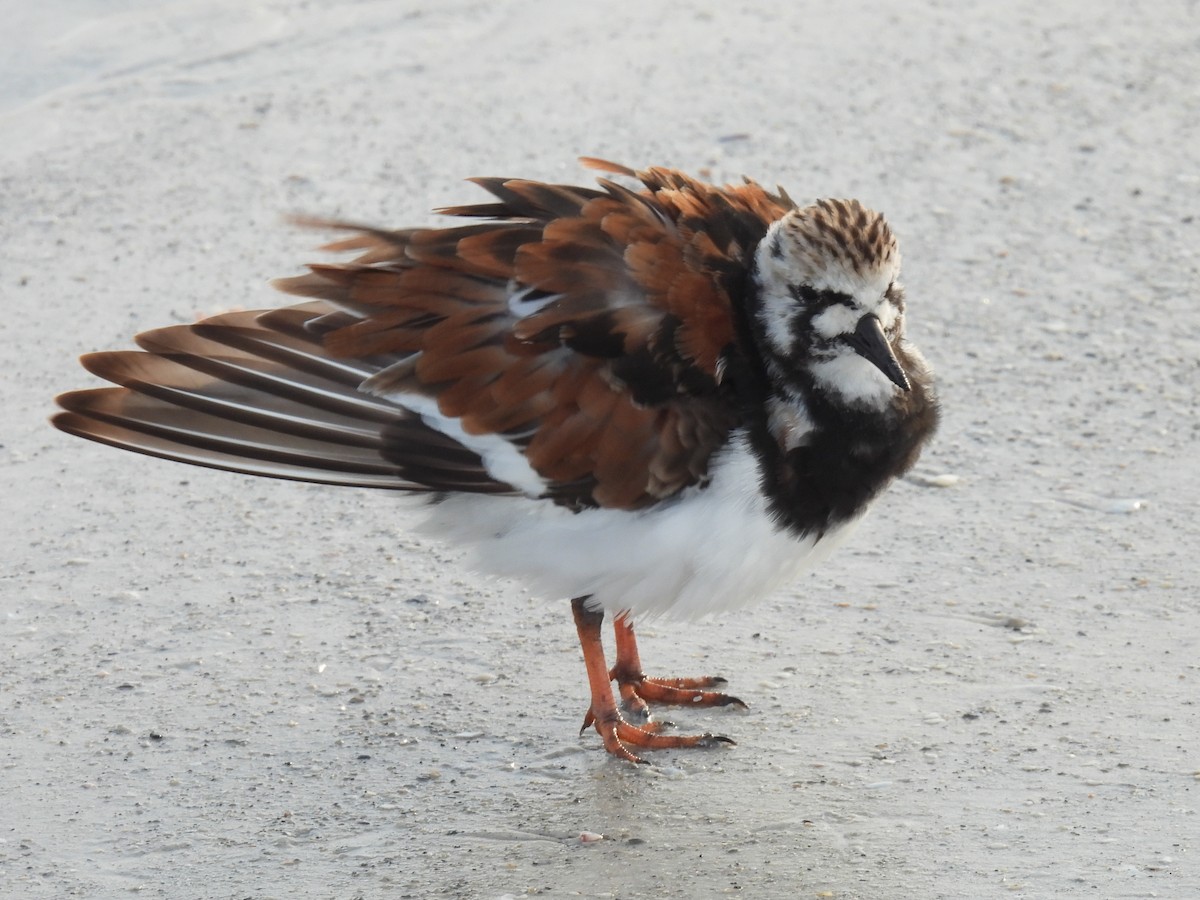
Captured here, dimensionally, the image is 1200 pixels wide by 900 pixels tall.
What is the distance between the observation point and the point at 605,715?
14.8 ft

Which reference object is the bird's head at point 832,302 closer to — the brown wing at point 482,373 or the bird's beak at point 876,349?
the bird's beak at point 876,349

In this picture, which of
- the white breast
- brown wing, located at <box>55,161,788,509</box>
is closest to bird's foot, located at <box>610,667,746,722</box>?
the white breast

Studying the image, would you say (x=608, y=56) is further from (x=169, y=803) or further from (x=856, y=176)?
(x=169, y=803)

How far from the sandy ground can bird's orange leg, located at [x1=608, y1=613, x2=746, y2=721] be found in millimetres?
91

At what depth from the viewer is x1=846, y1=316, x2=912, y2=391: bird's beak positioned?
4.10m

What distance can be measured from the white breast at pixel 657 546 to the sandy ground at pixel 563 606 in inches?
19.2

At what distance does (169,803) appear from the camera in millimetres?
4211

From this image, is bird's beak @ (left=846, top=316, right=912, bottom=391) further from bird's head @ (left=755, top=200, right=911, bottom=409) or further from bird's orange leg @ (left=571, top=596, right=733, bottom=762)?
bird's orange leg @ (left=571, top=596, right=733, bottom=762)

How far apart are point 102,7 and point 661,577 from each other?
651 cm

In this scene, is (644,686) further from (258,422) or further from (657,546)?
(258,422)

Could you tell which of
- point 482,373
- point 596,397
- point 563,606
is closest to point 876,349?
point 596,397

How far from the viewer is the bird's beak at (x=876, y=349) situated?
4.10m

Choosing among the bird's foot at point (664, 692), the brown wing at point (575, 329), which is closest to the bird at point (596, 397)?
the brown wing at point (575, 329)

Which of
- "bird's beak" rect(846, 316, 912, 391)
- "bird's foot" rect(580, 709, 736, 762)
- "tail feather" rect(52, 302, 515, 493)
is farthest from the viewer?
"bird's foot" rect(580, 709, 736, 762)
